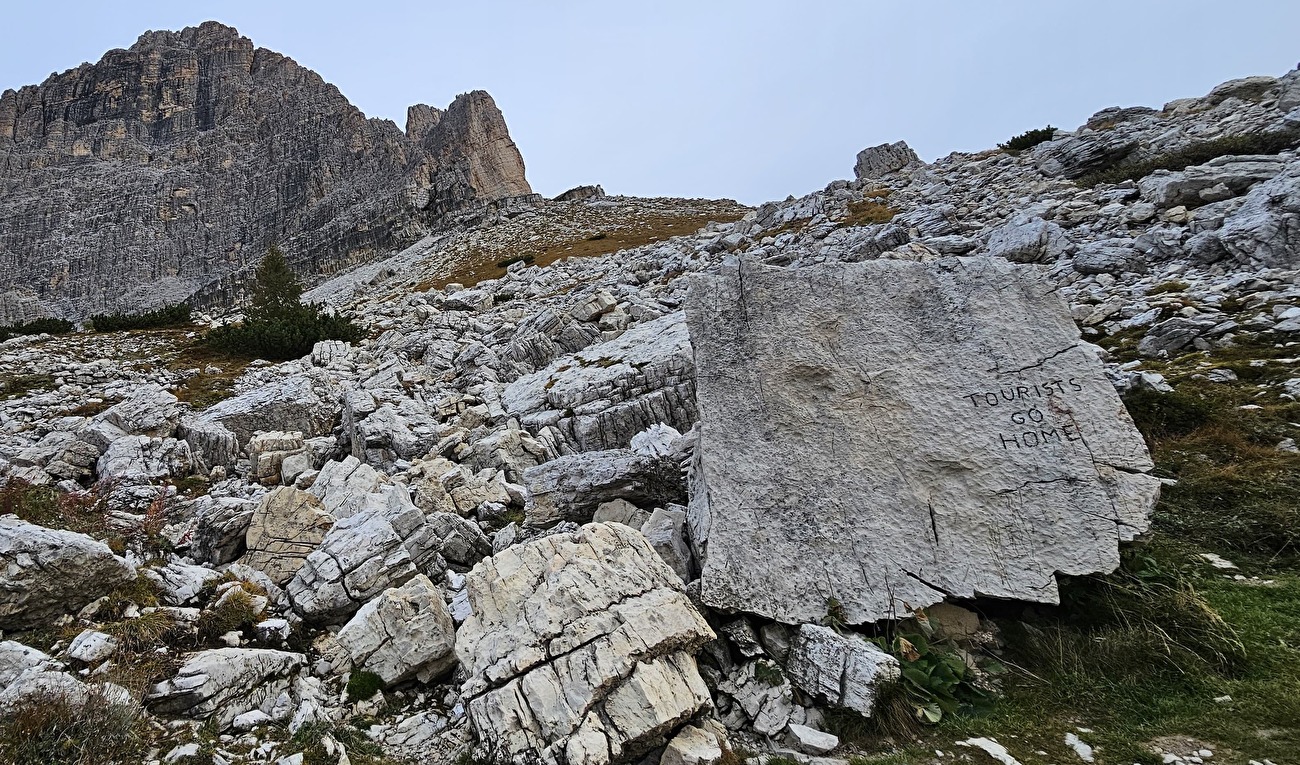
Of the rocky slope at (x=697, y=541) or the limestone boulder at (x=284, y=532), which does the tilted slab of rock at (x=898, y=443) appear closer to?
the rocky slope at (x=697, y=541)

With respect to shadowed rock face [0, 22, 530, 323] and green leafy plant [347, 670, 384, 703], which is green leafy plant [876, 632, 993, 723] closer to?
green leafy plant [347, 670, 384, 703]

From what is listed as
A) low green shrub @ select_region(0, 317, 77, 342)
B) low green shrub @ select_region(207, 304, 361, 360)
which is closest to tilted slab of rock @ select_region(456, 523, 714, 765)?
low green shrub @ select_region(207, 304, 361, 360)

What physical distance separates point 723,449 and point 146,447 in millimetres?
13133

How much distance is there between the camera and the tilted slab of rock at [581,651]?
4.51 metres

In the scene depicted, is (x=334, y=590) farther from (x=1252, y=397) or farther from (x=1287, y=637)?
(x=1252, y=397)

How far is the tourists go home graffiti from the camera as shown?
6.08 m

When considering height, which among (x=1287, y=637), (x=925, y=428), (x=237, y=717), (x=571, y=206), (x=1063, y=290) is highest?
(x=571, y=206)

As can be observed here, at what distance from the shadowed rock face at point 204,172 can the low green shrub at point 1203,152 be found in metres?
89.7

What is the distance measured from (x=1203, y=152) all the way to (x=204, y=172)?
538 feet

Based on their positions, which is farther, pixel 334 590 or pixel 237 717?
pixel 334 590

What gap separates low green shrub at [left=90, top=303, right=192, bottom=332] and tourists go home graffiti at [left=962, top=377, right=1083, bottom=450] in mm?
36379

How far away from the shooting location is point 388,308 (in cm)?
3472

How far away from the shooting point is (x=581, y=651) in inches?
195

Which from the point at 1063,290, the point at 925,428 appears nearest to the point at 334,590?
the point at 925,428
